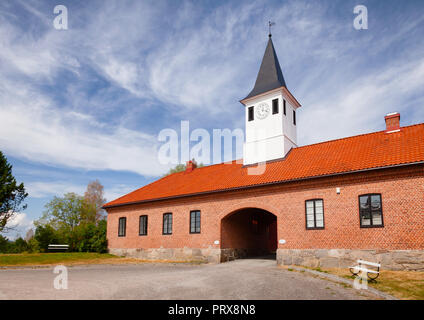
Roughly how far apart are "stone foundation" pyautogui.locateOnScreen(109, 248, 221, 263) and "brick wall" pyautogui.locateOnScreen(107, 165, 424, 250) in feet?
1.12

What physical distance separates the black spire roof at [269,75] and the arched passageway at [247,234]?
8305mm

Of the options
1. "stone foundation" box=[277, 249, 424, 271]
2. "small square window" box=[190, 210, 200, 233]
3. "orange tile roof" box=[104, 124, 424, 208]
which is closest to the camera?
"stone foundation" box=[277, 249, 424, 271]

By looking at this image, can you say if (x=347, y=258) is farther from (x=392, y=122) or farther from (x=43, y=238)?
(x=43, y=238)

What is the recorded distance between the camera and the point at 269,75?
22.8 m

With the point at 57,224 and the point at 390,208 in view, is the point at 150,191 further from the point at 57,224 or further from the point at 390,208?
the point at 57,224

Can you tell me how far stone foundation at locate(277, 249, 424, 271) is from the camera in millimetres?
12938

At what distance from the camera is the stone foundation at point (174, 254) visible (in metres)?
19.1

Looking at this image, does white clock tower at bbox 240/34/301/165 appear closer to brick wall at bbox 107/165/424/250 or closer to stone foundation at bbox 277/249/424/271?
brick wall at bbox 107/165/424/250

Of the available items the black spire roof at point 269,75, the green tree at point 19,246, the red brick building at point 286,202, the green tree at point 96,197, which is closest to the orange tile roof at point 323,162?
the red brick building at point 286,202

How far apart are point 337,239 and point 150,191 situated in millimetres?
15280

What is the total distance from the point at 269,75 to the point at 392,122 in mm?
8715

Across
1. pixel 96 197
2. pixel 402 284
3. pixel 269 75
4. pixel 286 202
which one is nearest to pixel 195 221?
pixel 286 202

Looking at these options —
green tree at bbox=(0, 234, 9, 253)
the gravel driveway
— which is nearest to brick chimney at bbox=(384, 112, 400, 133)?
the gravel driveway
